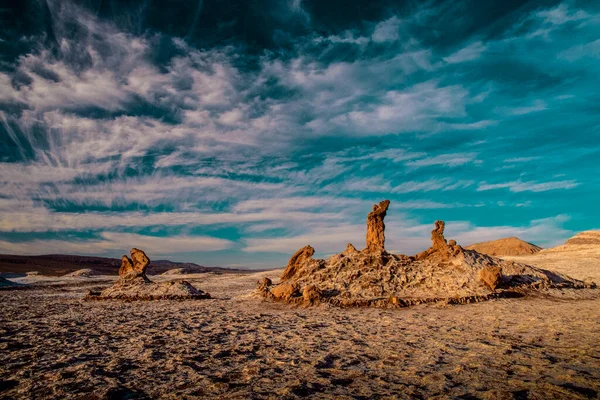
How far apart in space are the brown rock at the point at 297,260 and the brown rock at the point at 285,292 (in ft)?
13.5

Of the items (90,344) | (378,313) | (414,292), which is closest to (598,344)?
(378,313)

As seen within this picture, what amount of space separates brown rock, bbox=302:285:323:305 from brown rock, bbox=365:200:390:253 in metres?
5.23

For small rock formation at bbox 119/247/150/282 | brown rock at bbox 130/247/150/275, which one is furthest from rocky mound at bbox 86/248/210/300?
brown rock at bbox 130/247/150/275

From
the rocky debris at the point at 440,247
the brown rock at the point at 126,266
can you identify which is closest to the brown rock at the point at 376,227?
the rocky debris at the point at 440,247

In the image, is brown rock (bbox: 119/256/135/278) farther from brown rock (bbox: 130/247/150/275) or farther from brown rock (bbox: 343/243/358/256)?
brown rock (bbox: 343/243/358/256)

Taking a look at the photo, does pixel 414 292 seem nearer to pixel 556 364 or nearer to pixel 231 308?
pixel 231 308

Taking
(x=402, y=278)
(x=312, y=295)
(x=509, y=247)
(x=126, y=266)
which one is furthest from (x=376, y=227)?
(x=509, y=247)

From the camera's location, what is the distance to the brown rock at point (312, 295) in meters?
14.4

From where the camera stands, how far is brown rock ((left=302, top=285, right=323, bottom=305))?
1442cm

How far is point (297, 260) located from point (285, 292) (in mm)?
4946

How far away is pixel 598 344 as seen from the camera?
708cm

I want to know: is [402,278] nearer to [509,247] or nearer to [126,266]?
[126,266]

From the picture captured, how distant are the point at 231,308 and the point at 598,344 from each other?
475 inches

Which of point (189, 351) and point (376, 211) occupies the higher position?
point (376, 211)
